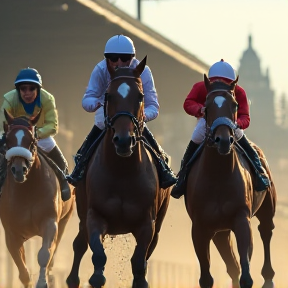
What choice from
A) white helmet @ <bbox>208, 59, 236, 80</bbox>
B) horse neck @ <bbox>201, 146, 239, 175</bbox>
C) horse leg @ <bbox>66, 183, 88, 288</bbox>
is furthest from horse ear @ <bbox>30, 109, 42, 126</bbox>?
horse neck @ <bbox>201, 146, 239, 175</bbox>

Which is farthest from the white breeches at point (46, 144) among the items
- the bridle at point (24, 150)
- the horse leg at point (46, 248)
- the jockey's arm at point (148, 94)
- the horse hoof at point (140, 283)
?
the horse hoof at point (140, 283)

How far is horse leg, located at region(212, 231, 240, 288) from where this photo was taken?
20.1 m

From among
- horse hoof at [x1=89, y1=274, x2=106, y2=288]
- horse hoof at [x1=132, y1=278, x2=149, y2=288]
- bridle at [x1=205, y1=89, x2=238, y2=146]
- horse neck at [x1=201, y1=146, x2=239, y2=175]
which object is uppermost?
bridle at [x1=205, y1=89, x2=238, y2=146]

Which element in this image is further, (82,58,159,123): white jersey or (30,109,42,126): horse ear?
(30,109,42,126): horse ear

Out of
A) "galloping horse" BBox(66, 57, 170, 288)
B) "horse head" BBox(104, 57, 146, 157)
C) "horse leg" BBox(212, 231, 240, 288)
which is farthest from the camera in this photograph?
"horse leg" BBox(212, 231, 240, 288)

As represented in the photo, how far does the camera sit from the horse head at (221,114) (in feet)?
53.7

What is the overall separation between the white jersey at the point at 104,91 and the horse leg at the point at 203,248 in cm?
148

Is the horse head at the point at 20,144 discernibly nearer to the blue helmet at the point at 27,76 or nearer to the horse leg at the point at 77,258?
the blue helmet at the point at 27,76

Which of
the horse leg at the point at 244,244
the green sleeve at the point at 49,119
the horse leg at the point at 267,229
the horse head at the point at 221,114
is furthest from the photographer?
the horse leg at the point at 267,229

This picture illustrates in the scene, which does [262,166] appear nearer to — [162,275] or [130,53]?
[130,53]

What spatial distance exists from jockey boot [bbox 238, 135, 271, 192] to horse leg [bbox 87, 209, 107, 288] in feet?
8.08

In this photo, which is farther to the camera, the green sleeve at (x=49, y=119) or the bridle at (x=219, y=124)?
the green sleeve at (x=49, y=119)

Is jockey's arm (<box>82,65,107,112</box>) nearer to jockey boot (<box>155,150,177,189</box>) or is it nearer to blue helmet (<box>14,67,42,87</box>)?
jockey boot (<box>155,150,177,189</box>)

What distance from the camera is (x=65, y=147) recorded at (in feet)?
156
